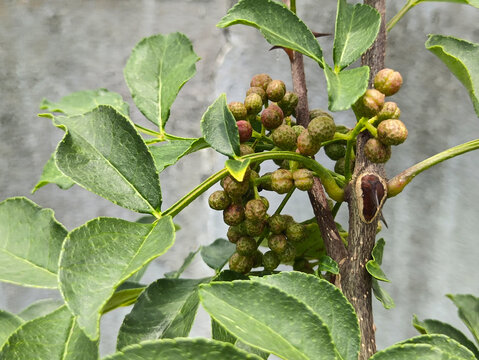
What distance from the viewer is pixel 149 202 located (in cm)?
36

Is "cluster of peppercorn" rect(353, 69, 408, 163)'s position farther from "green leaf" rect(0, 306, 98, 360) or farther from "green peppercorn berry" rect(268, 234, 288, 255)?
"green leaf" rect(0, 306, 98, 360)

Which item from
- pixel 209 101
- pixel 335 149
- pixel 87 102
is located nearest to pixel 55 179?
pixel 87 102

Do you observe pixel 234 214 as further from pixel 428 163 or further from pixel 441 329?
pixel 441 329

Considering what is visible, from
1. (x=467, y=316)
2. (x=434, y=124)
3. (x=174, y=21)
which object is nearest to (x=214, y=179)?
(x=467, y=316)

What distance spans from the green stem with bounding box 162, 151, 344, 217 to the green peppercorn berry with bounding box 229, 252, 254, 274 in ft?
0.33

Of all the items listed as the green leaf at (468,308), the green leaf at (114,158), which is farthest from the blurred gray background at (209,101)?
the green leaf at (114,158)

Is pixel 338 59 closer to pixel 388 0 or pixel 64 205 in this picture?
pixel 388 0

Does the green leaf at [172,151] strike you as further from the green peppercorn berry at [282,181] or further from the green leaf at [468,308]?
the green leaf at [468,308]

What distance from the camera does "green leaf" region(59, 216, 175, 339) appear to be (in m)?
0.27

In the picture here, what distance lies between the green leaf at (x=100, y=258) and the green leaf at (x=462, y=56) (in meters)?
0.24

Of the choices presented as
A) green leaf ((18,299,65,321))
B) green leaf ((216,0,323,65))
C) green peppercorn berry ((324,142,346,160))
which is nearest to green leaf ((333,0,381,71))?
green leaf ((216,0,323,65))

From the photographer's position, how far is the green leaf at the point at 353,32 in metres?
0.36

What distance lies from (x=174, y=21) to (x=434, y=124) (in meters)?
0.57

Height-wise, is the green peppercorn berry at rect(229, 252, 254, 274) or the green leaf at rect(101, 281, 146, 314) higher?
the green peppercorn berry at rect(229, 252, 254, 274)
